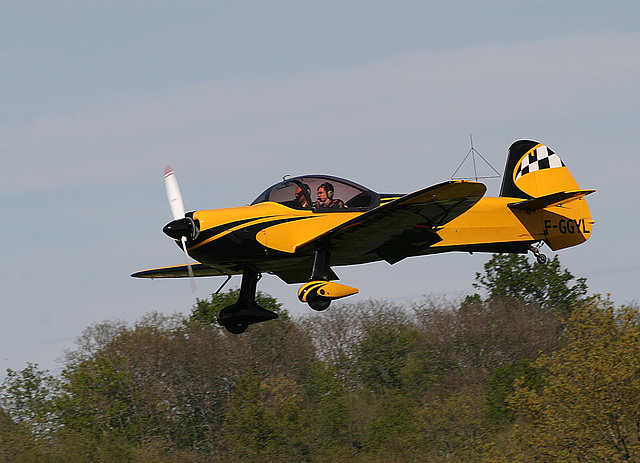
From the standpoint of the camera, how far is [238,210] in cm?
1361

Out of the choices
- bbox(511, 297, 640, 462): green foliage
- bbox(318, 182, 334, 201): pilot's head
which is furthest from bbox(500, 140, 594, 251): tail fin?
bbox(511, 297, 640, 462): green foliage

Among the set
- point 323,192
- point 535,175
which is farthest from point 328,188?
point 535,175

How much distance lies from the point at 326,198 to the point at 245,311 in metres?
2.39

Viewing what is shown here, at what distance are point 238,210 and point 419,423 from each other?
120ft

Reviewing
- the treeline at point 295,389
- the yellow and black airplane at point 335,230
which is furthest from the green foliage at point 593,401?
the yellow and black airplane at point 335,230

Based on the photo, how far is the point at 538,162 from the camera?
17844 mm

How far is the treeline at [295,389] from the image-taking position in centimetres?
4606

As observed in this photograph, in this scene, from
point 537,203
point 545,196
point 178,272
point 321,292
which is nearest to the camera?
point 321,292

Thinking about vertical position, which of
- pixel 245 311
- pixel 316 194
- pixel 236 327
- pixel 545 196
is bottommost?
pixel 236 327

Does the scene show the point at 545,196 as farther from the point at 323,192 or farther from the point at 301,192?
the point at 301,192

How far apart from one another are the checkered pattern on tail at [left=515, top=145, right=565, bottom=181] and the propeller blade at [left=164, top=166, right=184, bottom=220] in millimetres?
7391

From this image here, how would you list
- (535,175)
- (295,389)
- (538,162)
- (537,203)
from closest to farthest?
1. (537,203)
2. (535,175)
3. (538,162)
4. (295,389)

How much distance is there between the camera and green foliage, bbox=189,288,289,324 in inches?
2274

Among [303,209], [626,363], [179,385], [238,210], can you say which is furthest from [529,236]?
[179,385]
